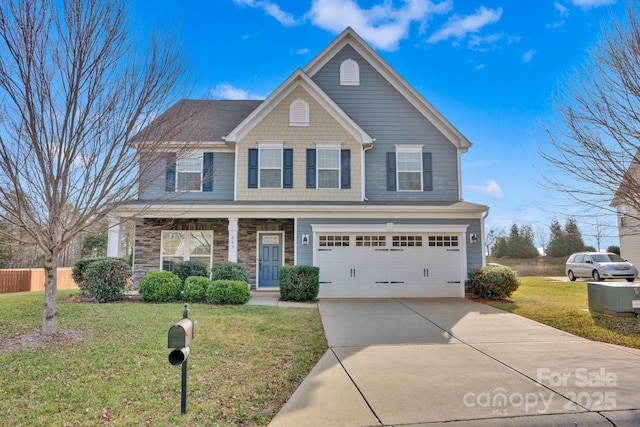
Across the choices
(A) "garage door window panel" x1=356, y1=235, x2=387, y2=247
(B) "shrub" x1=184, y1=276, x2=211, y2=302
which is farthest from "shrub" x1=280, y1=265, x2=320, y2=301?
(B) "shrub" x1=184, y1=276, x2=211, y2=302

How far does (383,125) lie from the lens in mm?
14539

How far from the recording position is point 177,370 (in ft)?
16.4

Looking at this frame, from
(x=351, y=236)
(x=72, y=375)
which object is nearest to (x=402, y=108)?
(x=351, y=236)

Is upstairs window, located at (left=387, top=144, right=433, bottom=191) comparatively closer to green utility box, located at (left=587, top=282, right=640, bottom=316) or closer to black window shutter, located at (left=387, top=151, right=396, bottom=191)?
black window shutter, located at (left=387, top=151, right=396, bottom=191)

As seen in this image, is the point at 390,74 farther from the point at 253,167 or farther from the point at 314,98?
the point at 253,167

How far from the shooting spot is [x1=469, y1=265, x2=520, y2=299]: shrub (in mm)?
11656

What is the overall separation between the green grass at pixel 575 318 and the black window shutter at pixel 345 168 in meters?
6.01

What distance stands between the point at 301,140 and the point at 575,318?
9.64 meters

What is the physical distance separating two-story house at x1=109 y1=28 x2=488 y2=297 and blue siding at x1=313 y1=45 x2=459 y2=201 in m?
0.04

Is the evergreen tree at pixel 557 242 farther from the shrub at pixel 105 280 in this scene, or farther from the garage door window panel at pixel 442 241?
the shrub at pixel 105 280

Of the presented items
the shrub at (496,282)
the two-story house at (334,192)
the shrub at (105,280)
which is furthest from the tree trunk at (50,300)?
the shrub at (496,282)

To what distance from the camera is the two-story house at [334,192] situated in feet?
40.8

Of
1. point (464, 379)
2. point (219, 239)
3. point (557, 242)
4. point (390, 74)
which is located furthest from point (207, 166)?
point (557, 242)

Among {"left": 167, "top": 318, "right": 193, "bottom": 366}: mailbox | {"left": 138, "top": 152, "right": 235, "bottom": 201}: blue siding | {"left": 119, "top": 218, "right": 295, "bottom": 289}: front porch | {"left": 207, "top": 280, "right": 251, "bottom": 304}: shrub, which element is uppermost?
{"left": 138, "top": 152, "right": 235, "bottom": 201}: blue siding
